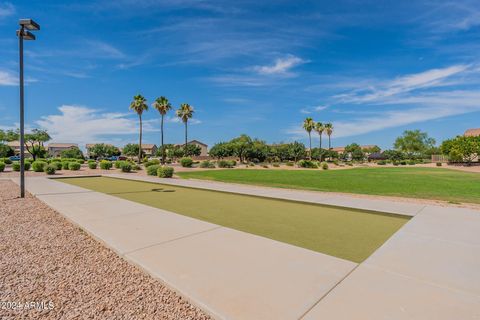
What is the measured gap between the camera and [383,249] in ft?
14.3

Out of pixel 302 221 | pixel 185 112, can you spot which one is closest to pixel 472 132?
pixel 185 112

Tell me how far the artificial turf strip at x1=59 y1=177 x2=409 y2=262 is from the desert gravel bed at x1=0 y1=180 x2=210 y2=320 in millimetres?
2622

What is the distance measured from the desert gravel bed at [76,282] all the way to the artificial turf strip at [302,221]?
2622 millimetres

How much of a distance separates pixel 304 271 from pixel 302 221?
3.06 m

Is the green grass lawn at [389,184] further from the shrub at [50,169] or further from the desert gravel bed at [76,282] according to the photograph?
the shrub at [50,169]

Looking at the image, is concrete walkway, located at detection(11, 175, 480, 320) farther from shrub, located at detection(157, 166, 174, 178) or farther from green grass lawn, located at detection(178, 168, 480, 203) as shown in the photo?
shrub, located at detection(157, 166, 174, 178)

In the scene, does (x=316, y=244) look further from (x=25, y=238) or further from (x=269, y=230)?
(x=25, y=238)

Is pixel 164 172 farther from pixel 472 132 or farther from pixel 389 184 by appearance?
pixel 472 132

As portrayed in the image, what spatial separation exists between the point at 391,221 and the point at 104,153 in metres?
97.8

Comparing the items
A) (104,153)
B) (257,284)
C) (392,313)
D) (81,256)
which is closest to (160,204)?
(81,256)

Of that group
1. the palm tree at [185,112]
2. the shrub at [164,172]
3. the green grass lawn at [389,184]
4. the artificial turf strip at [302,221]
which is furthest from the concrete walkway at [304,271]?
the palm tree at [185,112]

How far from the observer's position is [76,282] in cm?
343

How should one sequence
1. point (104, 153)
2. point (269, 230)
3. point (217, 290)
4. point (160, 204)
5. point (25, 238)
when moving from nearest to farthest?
point (217, 290) → point (25, 238) → point (269, 230) → point (160, 204) → point (104, 153)

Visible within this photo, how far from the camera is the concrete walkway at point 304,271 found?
105 inches
